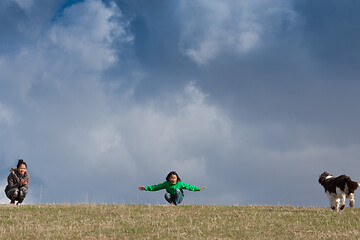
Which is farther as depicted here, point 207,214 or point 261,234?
point 207,214

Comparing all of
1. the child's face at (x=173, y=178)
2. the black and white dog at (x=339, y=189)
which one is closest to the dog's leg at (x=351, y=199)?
the black and white dog at (x=339, y=189)

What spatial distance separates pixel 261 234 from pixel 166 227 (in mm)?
3307

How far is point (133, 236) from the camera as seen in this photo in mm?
14758

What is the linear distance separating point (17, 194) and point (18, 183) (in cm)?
56

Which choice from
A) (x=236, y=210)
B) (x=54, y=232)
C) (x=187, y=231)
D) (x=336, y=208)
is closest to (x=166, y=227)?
(x=187, y=231)

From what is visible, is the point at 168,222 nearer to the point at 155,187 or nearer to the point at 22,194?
the point at 155,187

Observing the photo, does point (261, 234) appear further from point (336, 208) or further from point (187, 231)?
point (336, 208)

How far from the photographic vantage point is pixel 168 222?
1680 centimetres

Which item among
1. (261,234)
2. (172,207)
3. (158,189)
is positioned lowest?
(261,234)

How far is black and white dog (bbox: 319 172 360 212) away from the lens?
18747mm

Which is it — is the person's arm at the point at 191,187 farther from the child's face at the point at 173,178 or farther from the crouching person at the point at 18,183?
the crouching person at the point at 18,183

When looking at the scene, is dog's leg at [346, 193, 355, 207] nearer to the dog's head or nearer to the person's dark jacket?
the dog's head

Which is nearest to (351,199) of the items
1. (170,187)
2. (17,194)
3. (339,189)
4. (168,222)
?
(339,189)

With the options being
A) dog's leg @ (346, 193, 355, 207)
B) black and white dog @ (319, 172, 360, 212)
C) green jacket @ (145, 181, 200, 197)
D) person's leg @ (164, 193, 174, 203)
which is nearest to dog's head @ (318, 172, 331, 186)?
black and white dog @ (319, 172, 360, 212)
